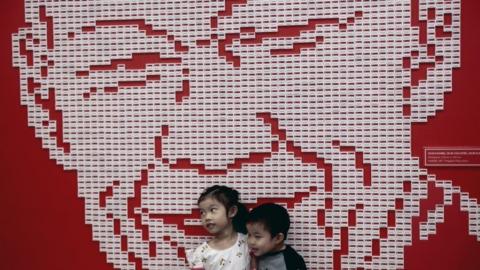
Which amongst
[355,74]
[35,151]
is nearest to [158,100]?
[35,151]

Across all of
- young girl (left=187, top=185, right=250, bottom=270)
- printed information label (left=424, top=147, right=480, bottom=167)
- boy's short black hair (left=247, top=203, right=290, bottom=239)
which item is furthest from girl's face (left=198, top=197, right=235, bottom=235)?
printed information label (left=424, top=147, right=480, bottom=167)

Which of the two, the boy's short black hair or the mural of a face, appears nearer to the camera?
the boy's short black hair

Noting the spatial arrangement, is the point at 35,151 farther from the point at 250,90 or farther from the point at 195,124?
the point at 250,90

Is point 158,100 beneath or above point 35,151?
above

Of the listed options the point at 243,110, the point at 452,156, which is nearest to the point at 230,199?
the point at 243,110

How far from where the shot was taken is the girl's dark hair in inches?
73.2

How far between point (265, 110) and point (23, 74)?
1.16 meters

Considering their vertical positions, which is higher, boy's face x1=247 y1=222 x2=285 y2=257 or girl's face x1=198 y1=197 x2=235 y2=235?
girl's face x1=198 y1=197 x2=235 y2=235

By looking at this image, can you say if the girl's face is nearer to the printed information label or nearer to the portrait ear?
the portrait ear

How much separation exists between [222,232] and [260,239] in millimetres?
200

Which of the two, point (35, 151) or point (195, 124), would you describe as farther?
point (35, 151)

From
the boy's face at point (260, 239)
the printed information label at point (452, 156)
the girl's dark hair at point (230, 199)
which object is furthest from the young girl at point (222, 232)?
the printed information label at point (452, 156)

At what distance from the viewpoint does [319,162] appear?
1.92m

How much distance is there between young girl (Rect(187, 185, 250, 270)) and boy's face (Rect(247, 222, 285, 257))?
0.35 feet
